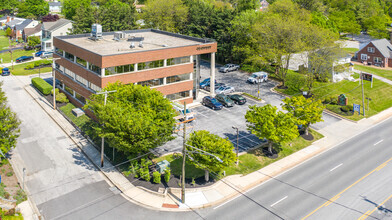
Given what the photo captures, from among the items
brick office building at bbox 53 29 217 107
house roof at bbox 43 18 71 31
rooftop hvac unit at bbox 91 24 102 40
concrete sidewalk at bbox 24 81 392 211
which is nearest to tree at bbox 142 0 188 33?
house roof at bbox 43 18 71 31

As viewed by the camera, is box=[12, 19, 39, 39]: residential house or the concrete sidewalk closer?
the concrete sidewalk

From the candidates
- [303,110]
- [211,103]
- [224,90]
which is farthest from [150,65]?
[303,110]

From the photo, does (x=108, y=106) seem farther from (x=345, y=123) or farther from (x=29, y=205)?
(x=345, y=123)

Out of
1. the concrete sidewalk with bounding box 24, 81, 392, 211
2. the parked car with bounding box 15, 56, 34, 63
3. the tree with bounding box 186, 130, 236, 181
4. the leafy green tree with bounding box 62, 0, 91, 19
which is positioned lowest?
the concrete sidewalk with bounding box 24, 81, 392, 211

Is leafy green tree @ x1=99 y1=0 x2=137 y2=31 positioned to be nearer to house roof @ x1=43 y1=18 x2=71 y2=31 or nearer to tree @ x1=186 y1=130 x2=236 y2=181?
house roof @ x1=43 y1=18 x2=71 y2=31

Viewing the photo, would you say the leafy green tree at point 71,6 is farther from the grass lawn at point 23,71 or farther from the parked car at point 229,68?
the parked car at point 229,68

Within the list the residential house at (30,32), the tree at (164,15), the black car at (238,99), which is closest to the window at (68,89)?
the black car at (238,99)
